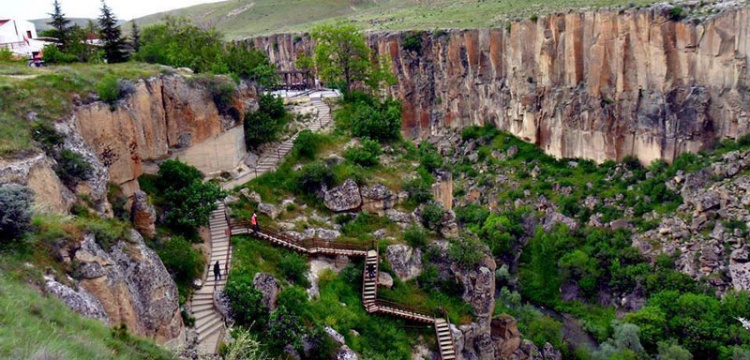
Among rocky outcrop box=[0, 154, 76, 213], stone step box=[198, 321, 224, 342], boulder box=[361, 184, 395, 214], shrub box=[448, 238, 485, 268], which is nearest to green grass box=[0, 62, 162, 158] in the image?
rocky outcrop box=[0, 154, 76, 213]

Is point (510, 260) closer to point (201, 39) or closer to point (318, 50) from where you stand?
point (318, 50)

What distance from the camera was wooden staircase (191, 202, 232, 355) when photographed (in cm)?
2128

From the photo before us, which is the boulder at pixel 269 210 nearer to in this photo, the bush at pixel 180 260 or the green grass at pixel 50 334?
the bush at pixel 180 260

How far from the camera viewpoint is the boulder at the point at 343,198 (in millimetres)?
29547

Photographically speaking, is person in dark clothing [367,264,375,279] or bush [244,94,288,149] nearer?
person in dark clothing [367,264,375,279]

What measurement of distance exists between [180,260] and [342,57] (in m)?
22.1

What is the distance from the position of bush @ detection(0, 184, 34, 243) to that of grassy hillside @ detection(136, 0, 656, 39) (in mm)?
47861

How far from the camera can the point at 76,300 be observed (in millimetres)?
14836

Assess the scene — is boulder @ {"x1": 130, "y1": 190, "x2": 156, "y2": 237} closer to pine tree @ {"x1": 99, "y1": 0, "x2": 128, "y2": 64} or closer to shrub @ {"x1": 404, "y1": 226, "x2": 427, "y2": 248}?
shrub @ {"x1": 404, "y1": 226, "x2": 427, "y2": 248}

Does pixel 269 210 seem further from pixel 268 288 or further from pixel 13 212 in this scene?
pixel 13 212

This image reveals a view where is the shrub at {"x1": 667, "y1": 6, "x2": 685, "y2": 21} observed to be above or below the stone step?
above

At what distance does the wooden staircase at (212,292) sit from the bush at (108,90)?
6.09 meters

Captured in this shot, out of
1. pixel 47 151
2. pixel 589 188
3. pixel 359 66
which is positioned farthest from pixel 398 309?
pixel 589 188

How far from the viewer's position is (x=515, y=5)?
232 ft
